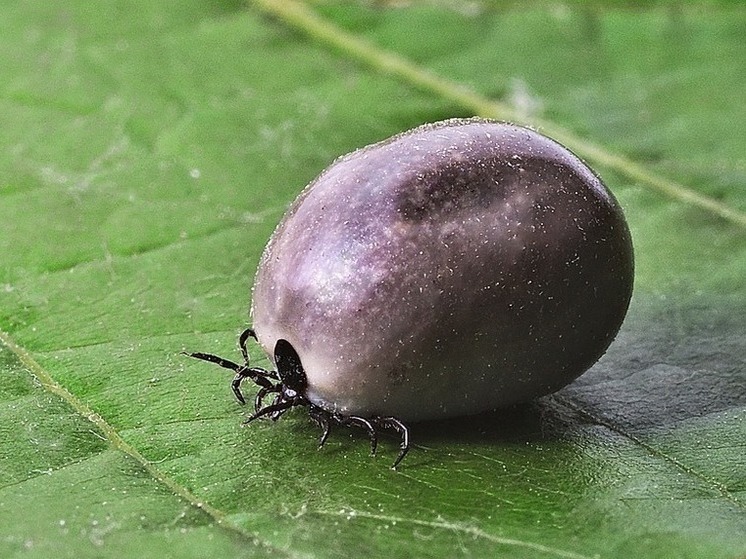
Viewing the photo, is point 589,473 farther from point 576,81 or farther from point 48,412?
point 576,81

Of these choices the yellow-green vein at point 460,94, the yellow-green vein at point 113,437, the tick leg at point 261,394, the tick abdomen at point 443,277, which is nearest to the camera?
the yellow-green vein at point 113,437

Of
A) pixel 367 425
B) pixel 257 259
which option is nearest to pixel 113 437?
pixel 367 425

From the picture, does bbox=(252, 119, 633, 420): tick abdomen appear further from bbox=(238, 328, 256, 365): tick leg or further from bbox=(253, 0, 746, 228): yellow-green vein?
bbox=(253, 0, 746, 228): yellow-green vein

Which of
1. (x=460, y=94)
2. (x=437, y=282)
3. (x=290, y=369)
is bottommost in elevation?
(x=290, y=369)

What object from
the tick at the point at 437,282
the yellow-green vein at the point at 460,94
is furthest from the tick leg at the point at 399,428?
the yellow-green vein at the point at 460,94

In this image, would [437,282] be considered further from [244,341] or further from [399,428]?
[244,341]

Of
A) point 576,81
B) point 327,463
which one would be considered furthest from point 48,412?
point 576,81

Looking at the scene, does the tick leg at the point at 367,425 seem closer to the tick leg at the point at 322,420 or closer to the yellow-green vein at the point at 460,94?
the tick leg at the point at 322,420
